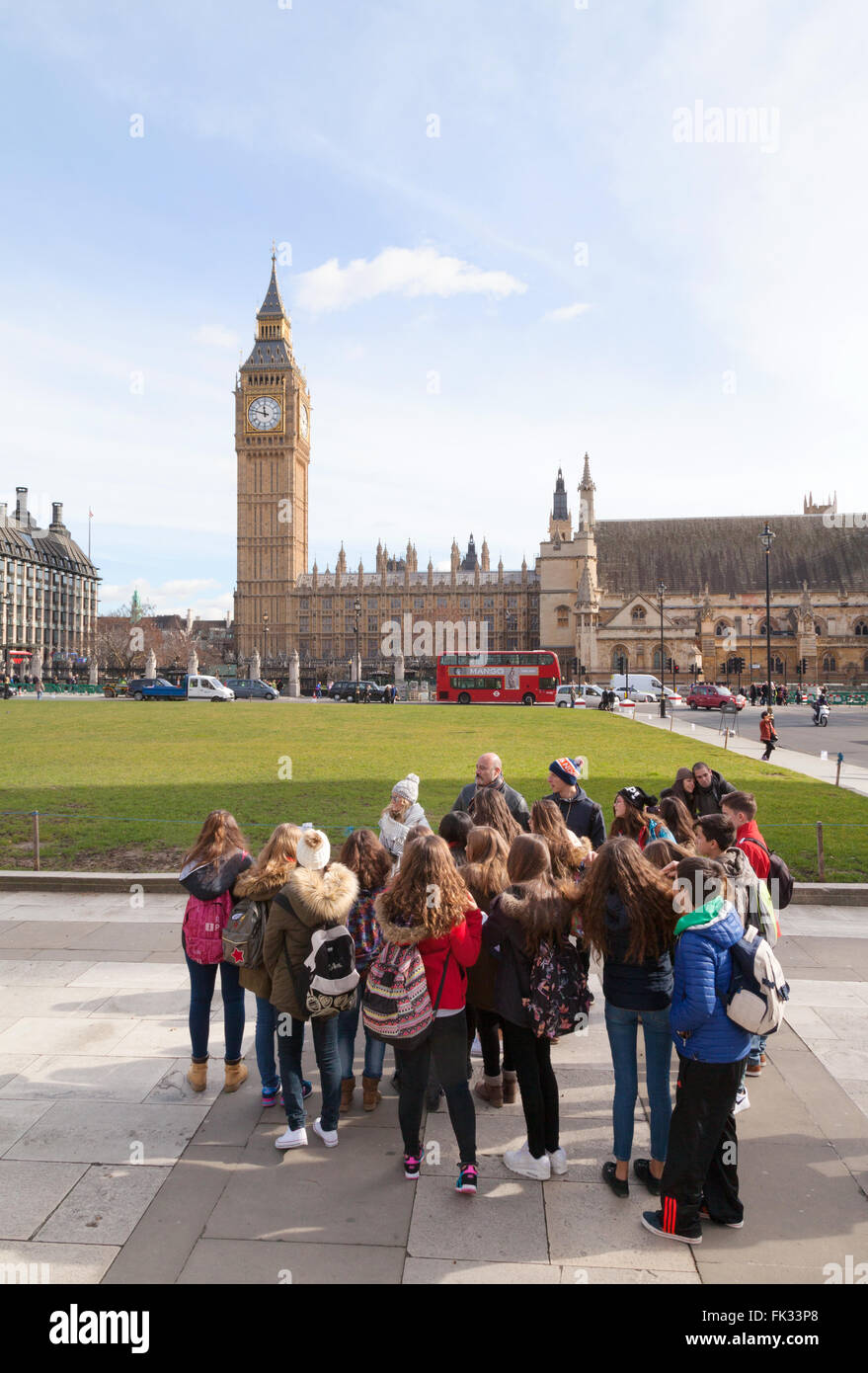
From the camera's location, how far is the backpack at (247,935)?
4.71 meters

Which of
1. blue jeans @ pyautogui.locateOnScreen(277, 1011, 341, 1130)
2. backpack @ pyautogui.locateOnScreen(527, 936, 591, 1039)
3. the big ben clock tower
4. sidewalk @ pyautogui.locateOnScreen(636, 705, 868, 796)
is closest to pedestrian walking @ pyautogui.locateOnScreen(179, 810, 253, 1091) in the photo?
blue jeans @ pyautogui.locateOnScreen(277, 1011, 341, 1130)

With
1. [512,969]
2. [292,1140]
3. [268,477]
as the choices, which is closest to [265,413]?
[268,477]

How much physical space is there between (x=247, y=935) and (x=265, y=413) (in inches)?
4209

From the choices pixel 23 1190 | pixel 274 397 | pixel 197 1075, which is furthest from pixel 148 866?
pixel 274 397

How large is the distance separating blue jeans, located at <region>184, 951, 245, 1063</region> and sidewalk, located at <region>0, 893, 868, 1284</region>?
0.94 ft

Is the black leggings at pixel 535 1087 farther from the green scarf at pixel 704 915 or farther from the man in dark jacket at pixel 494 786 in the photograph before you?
the man in dark jacket at pixel 494 786

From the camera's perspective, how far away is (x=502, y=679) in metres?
50.8

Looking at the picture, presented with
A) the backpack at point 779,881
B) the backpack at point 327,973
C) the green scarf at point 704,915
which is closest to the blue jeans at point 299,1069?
the backpack at point 327,973

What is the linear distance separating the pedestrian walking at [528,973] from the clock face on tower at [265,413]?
4186 inches

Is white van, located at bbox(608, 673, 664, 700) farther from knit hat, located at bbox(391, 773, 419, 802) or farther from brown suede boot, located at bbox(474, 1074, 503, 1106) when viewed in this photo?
brown suede boot, located at bbox(474, 1074, 503, 1106)

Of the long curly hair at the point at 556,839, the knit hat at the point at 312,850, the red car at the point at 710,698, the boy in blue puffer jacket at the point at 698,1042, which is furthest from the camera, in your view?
the red car at the point at 710,698

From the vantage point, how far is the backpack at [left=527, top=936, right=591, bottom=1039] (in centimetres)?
418

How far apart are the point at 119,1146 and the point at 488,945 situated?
7.88 feet

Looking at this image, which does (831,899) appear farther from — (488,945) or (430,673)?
(430,673)
